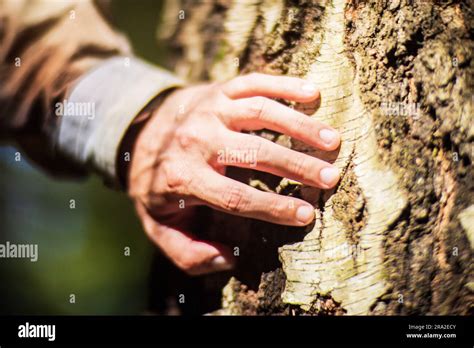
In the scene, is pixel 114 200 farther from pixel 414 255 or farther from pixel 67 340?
pixel 414 255

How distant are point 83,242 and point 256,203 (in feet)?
5.00

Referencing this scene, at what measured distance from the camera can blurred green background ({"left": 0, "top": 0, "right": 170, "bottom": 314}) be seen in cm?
183

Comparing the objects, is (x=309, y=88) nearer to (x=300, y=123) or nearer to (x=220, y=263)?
(x=300, y=123)

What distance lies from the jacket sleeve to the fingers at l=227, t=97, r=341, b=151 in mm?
330

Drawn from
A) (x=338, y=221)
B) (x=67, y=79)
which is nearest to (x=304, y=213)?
(x=338, y=221)

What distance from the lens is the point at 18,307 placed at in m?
1.92

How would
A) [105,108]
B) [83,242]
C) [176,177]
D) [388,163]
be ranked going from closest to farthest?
[388,163], [176,177], [105,108], [83,242]

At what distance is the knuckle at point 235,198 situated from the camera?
0.93m

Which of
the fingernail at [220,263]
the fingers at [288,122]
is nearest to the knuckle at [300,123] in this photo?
the fingers at [288,122]

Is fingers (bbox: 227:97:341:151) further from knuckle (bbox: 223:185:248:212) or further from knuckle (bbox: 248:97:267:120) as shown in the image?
knuckle (bbox: 223:185:248:212)

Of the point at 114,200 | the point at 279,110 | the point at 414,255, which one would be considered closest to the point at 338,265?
the point at 414,255

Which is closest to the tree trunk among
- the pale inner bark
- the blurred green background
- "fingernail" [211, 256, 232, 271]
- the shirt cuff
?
the pale inner bark

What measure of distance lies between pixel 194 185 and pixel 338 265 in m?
0.37

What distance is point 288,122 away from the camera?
91 cm
